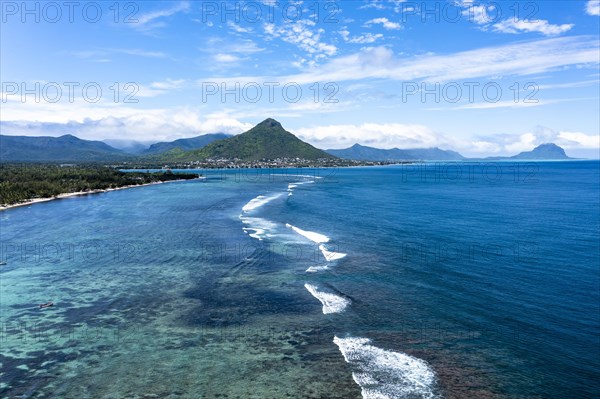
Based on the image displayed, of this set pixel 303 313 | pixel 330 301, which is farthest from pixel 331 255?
pixel 303 313

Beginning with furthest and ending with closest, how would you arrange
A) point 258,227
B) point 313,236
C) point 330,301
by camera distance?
point 258,227 < point 313,236 < point 330,301

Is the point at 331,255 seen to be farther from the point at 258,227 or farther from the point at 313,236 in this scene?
the point at 258,227

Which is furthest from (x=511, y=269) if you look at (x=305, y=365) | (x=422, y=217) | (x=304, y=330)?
(x=422, y=217)

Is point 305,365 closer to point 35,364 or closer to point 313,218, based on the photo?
point 35,364

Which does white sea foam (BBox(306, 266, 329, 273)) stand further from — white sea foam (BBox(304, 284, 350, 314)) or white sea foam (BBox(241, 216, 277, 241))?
white sea foam (BBox(241, 216, 277, 241))

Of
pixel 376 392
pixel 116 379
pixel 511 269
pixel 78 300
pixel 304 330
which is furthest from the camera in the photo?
pixel 511 269

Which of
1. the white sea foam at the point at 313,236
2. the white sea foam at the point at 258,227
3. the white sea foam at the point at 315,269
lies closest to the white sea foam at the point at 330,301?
the white sea foam at the point at 315,269

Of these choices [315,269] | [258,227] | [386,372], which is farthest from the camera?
[258,227]

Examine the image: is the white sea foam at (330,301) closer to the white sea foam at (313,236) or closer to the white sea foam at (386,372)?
the white sea foam at (386,372)
